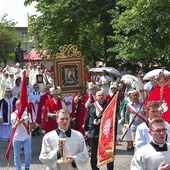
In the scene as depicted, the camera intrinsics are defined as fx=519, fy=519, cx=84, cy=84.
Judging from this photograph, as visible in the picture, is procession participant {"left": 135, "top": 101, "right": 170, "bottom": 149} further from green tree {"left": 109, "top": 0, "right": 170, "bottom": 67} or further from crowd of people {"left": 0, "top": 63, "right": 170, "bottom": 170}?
green tree {"left": 109, "top": 0, "right": 170, "bottom": 67}

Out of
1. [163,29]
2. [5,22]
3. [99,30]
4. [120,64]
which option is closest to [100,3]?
[99,30]

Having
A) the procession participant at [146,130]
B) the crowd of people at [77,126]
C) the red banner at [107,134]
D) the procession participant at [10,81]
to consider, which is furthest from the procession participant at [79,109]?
→ the procession participant at [10,81]

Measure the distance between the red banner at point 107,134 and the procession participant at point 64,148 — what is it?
155cm

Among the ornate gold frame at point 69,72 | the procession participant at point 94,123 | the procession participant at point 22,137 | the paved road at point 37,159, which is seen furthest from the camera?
the ornate gold frame at point 69,72

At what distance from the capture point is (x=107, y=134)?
29.4 ft

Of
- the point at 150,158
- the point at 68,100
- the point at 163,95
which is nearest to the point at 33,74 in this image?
the point at 68,100

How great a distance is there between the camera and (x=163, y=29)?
1828 cm

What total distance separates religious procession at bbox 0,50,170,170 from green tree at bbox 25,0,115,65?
35.5 feet

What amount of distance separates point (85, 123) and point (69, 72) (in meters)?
4.33

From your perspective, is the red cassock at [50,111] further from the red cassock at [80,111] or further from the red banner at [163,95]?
the red banner at [163,95]

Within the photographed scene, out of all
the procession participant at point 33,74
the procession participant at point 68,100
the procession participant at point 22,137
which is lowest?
the procession participant at point 22,137

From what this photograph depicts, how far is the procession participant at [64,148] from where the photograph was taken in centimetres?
696

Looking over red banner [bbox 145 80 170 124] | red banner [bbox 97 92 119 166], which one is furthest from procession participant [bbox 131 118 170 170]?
red banner [bbox 145 80 170 124]

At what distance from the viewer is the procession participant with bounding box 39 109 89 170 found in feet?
22.8
